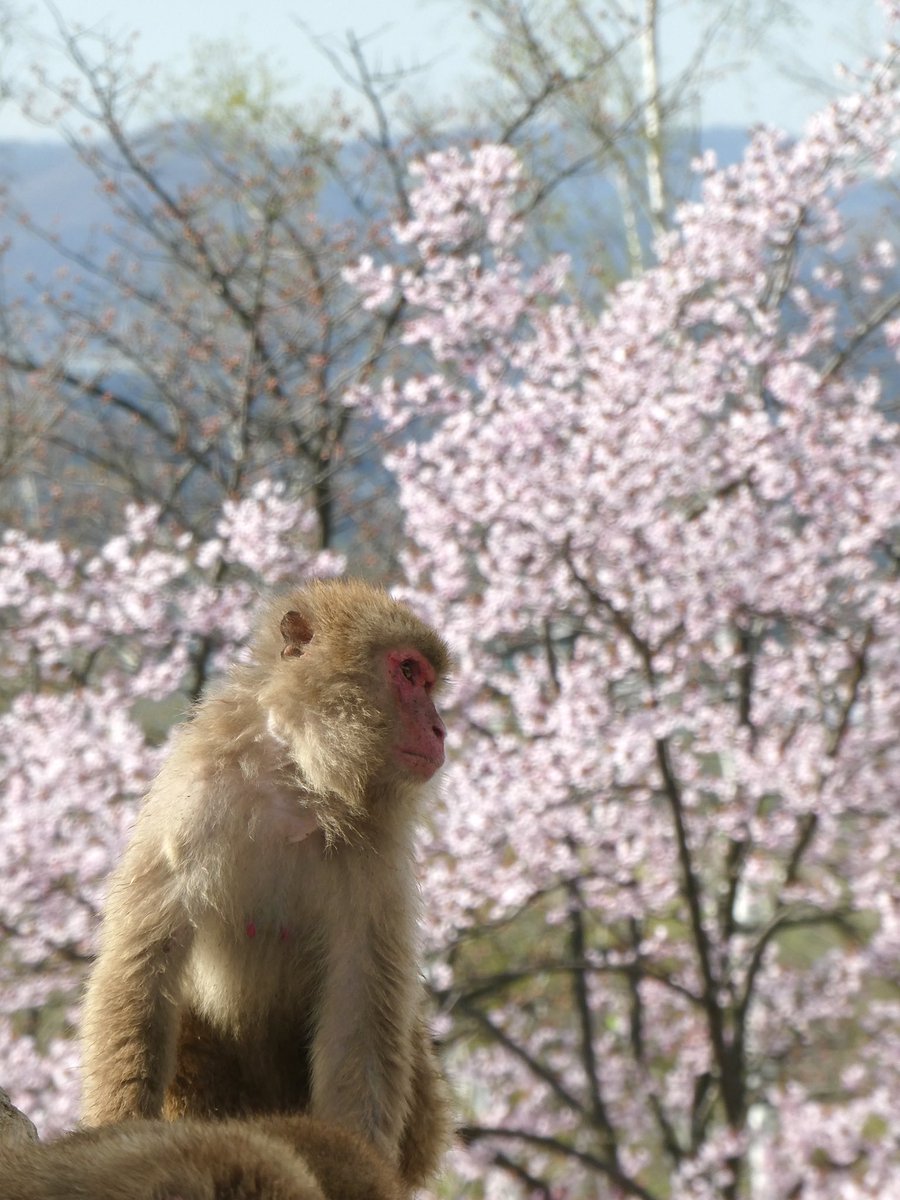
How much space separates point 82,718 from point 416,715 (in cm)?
632

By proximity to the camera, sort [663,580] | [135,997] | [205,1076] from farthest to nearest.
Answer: [663,580] → [205,1076] → [135,997]

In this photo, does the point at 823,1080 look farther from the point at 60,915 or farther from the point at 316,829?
the point at 316,829

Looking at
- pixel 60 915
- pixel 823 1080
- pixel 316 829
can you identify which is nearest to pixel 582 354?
pixel 60 915

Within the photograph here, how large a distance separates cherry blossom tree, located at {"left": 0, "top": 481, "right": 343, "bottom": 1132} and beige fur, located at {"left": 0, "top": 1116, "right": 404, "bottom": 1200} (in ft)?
19.9

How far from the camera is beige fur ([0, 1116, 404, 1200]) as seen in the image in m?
1.28

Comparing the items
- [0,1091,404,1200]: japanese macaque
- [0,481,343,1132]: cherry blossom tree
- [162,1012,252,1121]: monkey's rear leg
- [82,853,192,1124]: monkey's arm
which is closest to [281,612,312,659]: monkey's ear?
[82,853,192,1124]: monkey's arm

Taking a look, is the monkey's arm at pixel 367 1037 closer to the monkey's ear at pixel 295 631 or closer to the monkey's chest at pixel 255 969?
the monkey's chest at pixel 255 969

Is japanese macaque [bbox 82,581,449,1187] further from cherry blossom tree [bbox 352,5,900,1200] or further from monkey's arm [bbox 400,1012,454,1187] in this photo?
cherry blossom tree [bbox 352,5,900,1200]

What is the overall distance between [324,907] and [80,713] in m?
6.23

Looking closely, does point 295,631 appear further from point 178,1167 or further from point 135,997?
point 178,1167

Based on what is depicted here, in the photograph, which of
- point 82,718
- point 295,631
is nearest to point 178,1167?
point 295,631

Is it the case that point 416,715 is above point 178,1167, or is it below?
above

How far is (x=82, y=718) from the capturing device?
27.3 ft

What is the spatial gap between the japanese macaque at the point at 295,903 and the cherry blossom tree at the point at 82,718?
4999 millimetres
